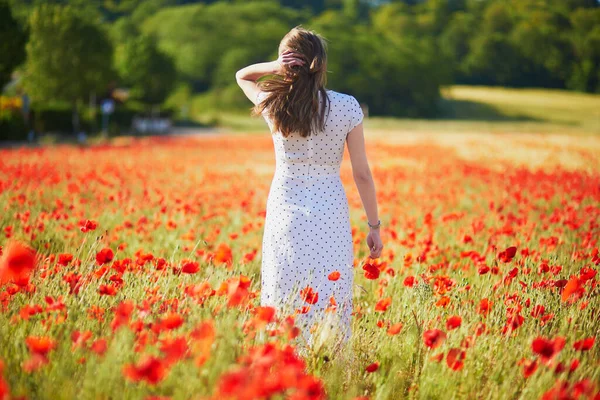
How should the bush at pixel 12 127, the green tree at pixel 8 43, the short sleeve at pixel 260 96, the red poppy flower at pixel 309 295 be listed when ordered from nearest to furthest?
the red poppy flower at pixel 309 295 < the short sleeve at pixel 260 96 < the green tree at pixel 8 43 < the bush at pixel 12 127

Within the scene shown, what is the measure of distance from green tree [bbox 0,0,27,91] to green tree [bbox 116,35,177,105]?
1765cm

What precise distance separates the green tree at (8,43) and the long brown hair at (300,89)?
902 inches

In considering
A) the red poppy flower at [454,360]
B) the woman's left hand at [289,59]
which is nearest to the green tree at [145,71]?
the woman's left hand at [289,59]

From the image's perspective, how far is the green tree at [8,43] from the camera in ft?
74.5

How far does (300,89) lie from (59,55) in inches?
1064

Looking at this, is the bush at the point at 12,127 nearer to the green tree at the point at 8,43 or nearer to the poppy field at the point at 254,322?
the green tree at the point at 8,43

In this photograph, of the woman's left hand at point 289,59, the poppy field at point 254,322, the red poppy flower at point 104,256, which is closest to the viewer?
the poppy field at point 254,322

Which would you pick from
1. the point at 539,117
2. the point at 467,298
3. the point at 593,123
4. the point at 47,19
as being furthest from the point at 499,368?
the point at 539,117

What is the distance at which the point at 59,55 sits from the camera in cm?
2712

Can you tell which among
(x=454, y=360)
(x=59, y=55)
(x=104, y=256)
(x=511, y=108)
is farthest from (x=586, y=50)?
(x=104, y=256)

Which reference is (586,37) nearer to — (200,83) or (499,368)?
(200,83)

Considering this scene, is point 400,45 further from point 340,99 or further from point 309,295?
point 309,295

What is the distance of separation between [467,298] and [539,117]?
7471 centimetres

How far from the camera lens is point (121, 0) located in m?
112
